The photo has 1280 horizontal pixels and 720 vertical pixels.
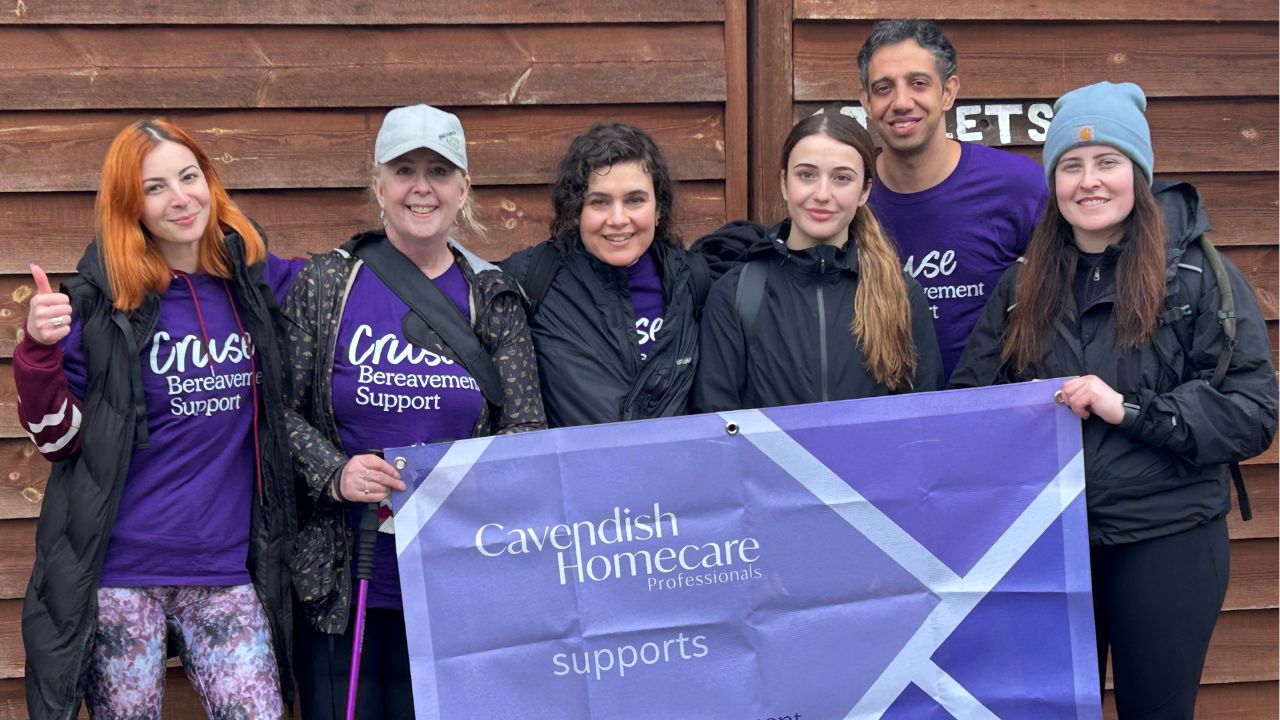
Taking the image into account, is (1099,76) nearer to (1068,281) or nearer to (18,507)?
(1068,281)

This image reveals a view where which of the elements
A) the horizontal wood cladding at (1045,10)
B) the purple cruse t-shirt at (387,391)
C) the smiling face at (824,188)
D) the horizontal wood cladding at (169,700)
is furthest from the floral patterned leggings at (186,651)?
the horizontal wood cladding at (1045,10)

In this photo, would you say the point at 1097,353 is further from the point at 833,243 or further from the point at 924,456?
the point at 833,243

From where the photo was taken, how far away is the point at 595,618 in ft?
9.95

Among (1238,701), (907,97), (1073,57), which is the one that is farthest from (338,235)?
(1238,701)

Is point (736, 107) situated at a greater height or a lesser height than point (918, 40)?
greater

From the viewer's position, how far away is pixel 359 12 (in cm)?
405

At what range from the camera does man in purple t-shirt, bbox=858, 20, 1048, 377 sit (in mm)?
3605

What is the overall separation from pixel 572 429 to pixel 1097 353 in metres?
1.37

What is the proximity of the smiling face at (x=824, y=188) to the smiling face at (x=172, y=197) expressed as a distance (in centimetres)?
157

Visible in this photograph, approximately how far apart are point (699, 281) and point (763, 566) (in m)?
0.82

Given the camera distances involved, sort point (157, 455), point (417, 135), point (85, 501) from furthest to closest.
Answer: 1. point (417, 135)
2. point (157, 455)
3. point (85, 501)

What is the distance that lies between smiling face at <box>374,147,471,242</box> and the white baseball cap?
0.04 metres

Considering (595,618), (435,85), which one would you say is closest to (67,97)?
(435,85)

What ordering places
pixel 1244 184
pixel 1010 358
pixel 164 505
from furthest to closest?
pixel 1244 184, pixel 1010 358, pixel 164 505
